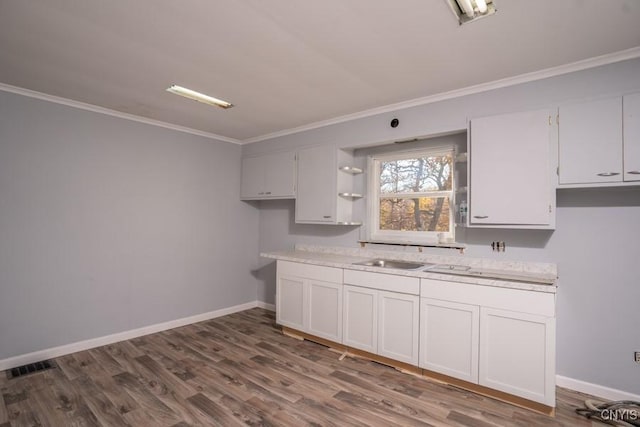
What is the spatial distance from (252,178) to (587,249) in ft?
12.3

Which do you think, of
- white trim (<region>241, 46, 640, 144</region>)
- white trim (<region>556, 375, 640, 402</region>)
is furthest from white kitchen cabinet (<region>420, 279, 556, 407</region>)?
white trim (<region>241, 46, 640, 144</region>)

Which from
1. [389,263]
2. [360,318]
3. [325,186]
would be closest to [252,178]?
[325,186]

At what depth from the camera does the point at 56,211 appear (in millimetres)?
3176

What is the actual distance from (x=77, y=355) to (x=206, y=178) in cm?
237

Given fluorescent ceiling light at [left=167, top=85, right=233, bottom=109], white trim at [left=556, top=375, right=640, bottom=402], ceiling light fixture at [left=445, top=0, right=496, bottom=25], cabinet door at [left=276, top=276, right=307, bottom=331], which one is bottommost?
white trim at [left=556, top=375, right=640, bottom=402]

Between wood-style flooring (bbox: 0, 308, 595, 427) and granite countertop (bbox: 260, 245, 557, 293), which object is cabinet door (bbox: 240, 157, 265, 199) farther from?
wood-style flooring (bbox: 0, 308, 595, 427)

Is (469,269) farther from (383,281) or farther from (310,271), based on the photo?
(310,271)

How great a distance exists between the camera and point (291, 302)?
3.71m

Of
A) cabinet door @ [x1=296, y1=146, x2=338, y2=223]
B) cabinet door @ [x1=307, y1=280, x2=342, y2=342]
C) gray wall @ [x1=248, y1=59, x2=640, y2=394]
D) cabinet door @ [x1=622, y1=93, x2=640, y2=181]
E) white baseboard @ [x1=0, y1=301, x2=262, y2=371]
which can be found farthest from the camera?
cabinet door @ [x1=296, y1=146, x2=338, y2=223]

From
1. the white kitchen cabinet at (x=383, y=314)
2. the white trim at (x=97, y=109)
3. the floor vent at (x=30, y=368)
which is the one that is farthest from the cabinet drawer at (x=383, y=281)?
the floor vent at (x=30, y=368)

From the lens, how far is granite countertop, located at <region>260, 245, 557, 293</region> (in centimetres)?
237

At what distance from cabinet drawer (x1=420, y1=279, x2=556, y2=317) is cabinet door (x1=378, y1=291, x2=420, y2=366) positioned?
182 millimetres

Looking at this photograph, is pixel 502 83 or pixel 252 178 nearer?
pixel 502 83

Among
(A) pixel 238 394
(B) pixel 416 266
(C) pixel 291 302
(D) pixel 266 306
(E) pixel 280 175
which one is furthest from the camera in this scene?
(D) pixel 266 306
